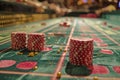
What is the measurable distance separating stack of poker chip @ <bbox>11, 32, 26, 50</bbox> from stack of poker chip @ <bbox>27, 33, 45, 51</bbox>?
0.21 metres

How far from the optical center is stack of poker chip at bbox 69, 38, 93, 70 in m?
2.95

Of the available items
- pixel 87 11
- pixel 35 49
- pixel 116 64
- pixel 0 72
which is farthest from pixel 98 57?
pixel 87 11

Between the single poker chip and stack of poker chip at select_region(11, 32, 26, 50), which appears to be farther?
stack of poker chip at select_region(11, 32, 26, 50)

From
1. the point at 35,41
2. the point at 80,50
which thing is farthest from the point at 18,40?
the point at 80,50

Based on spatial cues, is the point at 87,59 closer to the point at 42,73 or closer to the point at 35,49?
the point at 42,73

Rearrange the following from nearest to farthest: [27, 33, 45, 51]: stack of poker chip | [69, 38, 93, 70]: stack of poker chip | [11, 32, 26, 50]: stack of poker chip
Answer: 1. [69, 38, 93, 70]: stack of poker chip
2. [27, 33, 45, 51]: stack of poker chip
3. [11, 32, 26, 50]: stack of poker chip

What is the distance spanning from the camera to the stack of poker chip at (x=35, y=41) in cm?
381

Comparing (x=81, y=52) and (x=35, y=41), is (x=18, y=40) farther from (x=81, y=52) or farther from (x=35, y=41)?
(x=81, y=52)

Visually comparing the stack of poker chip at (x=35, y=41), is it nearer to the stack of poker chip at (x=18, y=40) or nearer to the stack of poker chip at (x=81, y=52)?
the stack of poker chip at (x=18, y=40)

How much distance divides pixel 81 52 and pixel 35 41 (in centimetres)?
126

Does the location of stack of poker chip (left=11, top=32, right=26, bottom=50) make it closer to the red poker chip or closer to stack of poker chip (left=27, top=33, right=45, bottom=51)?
stack of poker chip (left=27, top=33, right=45, bottom=51)

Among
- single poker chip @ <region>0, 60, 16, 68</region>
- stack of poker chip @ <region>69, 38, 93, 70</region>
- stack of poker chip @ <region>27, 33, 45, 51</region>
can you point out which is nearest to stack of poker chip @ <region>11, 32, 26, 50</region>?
stack of poker chip @ <region>27, 33, 45, 51</region>

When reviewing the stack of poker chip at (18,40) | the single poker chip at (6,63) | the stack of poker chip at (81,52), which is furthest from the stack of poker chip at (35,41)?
the stack of poker chip at (81,52)

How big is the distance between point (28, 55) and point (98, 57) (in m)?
1.40
